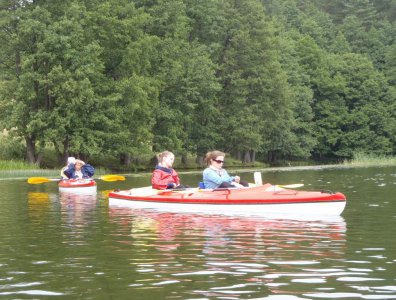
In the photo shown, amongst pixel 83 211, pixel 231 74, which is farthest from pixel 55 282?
pixel 231 74

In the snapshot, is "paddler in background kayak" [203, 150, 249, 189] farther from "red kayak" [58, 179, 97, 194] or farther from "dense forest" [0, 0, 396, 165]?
"dense forest" [0, 0, 396, 165]

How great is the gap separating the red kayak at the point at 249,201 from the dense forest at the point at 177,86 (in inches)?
1073

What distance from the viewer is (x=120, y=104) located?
5319cm

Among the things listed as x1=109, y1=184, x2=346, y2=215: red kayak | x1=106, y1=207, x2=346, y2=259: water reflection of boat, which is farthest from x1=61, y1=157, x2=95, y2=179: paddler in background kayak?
x1=106, y1=207, x2=346, y2=259: water reflection of boat

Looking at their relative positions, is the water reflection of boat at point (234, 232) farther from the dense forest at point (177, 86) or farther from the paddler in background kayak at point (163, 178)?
the dense forest at point (177, 86)

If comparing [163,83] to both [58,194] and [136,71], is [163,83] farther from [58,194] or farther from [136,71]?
[58,194]

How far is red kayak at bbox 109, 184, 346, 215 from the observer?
1838 centimetres

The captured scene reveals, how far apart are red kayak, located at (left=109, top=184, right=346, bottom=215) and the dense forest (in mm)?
27258

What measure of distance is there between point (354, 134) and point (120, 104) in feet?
128

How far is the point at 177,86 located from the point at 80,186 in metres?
32.1

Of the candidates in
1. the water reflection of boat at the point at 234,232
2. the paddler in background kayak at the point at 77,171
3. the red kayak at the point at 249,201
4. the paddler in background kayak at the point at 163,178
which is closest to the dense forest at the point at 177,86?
the paddler in background kayak at the point at 77,171

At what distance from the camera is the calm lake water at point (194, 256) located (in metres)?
9.46

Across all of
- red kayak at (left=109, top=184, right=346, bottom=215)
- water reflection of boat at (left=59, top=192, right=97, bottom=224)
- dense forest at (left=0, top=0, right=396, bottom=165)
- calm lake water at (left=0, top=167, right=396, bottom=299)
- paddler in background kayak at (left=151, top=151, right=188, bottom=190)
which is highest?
dense forest at (left=0, top=0, right=396, bottom=165)

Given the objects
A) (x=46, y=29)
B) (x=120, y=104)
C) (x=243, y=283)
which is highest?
(x=46, y=29)
